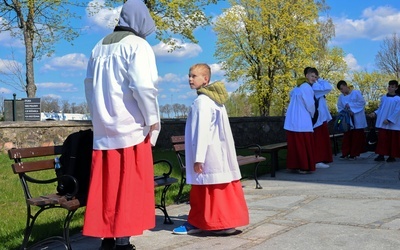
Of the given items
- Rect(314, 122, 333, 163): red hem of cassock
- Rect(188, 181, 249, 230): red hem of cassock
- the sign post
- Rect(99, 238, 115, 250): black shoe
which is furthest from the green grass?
the sign post

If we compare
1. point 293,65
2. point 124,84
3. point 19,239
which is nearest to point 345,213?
point 124,84

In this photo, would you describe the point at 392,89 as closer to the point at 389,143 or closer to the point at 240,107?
the point at 389,143

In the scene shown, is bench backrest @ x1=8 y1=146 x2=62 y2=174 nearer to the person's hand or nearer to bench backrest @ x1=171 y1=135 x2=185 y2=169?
the person's hand

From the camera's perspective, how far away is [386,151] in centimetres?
1166

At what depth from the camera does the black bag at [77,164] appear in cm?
420

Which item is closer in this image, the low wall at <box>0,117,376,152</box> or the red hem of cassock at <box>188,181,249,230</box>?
the red hem of cassock at <box>188,181,249,230</box>

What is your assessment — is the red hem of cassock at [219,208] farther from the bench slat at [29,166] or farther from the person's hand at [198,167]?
the bench slat at [29,166]

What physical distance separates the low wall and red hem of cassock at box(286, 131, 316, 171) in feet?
26.6

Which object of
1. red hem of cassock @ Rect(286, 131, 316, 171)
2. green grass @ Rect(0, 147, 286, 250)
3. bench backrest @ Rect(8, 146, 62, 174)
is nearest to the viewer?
bench backrest @ Rect(8, 146, 62, 174)

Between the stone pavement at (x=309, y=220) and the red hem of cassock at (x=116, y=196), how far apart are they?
0.70 meters

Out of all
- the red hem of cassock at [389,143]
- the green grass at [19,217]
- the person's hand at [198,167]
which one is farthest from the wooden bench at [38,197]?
the red hem of cassock at [389,143]

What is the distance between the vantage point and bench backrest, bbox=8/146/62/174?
4305mm

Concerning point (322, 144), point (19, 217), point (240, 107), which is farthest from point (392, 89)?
point (240, 107)

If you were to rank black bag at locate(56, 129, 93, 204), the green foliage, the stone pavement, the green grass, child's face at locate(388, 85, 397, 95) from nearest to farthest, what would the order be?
black bag at locate(56, 129, 93, 204)
the stone pavement
the green grass
child's face at locate(388, 85, 397, 95)
the green foliage
